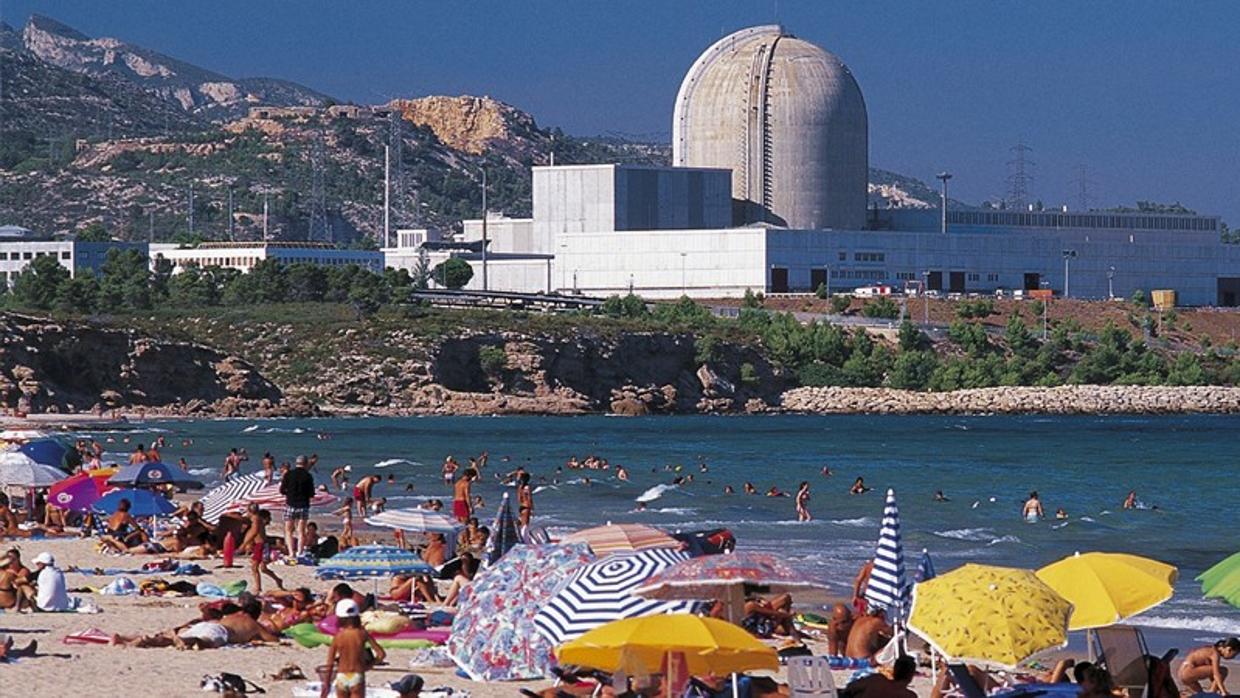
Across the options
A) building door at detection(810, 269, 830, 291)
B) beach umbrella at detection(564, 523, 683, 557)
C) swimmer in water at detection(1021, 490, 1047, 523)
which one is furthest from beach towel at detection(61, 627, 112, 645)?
building door at detection(810, 269, 830, 291)

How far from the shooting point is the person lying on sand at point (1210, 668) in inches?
719

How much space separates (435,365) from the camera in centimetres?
9388

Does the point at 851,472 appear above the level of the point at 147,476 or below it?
below

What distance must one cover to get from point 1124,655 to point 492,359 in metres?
77.1

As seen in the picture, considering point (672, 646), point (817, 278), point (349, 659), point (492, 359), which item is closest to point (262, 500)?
point (349, 659)

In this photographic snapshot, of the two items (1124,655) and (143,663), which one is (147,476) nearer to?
(143,663)

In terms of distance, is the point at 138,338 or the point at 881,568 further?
the point at 138,338

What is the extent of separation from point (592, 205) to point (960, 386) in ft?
A: 79.9

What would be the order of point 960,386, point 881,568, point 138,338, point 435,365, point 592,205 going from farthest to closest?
1. point 592,205
2. point 960,386
3. point 435,365
4. point 138,338
5. point 881,568

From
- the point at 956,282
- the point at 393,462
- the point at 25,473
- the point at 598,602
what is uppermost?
the point at 956,282

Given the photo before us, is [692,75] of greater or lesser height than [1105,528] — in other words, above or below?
above

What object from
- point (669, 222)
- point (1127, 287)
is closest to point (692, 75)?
point (669, 222)

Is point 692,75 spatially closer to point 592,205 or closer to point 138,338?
point 592,205

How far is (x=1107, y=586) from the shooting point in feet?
58.0
